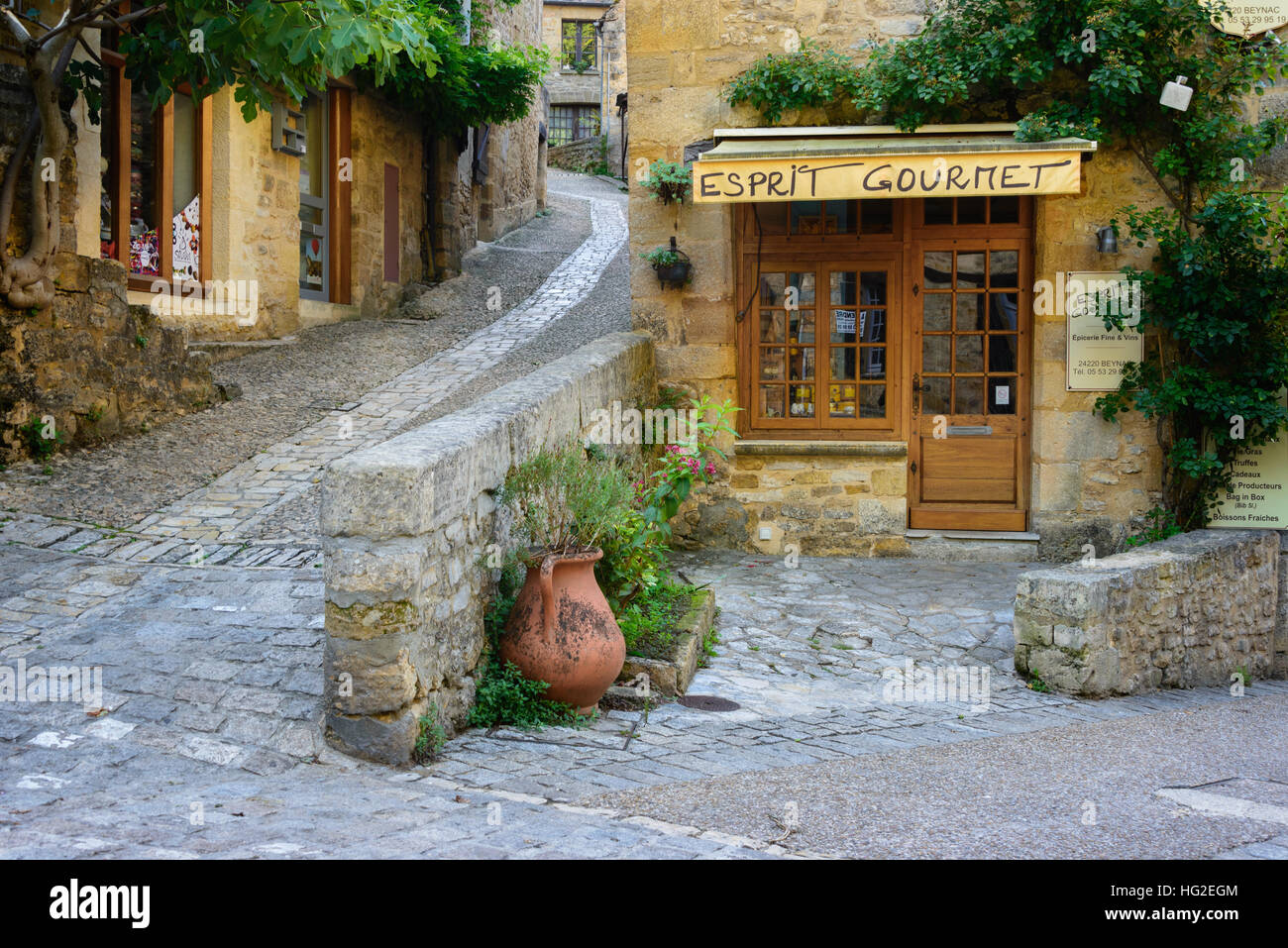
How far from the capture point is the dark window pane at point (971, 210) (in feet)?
27.0

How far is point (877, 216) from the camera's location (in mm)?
8320

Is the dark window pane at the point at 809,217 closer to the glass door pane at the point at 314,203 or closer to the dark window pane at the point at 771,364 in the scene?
the dark window pane at the point at 771,364

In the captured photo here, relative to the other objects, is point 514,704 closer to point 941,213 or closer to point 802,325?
point 802,325

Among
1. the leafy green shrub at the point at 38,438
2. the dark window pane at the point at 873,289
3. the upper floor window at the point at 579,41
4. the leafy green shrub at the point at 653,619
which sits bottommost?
the leafy green shrub at the point at 653,619

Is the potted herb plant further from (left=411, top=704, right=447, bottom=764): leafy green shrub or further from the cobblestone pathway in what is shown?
(left=411, top=704, right=447, bottom=764): leafy green shrub

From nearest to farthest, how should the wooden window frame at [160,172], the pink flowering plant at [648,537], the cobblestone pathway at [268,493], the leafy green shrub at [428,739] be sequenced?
the leafy green shrub at [428,739], the pink flowering plant at [648,537], the cobblestone pathway at [268,493], the wooden window frame at [160,172]

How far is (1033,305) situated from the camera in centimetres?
816

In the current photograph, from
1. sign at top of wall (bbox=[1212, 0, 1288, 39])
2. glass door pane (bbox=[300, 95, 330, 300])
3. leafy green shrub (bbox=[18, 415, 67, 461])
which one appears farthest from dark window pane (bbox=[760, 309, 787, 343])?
glass door pane (bbox=[300, 95, 330, 300])

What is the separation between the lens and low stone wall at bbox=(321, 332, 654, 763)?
3.89 meters

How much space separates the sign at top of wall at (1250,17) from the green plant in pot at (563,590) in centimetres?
586

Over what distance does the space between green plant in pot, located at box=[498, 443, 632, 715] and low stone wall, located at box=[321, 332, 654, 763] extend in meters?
0.23

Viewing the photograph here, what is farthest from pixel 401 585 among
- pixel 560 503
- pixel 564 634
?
pixel 560 503

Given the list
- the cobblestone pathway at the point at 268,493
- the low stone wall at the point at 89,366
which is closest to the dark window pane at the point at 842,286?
the cobblestone pathway at the point at 268,493

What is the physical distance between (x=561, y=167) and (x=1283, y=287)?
88.5ft
